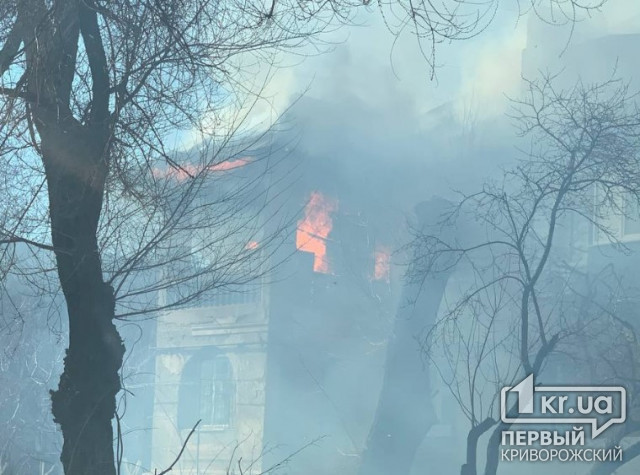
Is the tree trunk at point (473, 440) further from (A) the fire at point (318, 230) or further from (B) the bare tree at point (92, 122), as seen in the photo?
(A) the fire at point (318, 230)

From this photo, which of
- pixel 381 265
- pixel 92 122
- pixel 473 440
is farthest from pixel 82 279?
pixel 381 265

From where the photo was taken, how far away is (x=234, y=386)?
2120 centimetres

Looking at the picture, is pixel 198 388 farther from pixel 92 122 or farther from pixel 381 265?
pixel 92 122

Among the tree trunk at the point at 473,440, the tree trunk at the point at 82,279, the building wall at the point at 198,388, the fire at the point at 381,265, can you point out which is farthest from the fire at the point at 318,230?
the tree trunk at the point at 82,279

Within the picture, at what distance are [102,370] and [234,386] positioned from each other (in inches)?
670

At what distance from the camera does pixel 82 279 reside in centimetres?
459

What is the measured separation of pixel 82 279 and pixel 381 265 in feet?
55.5

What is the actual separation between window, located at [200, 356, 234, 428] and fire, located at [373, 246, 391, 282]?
15.1 ft

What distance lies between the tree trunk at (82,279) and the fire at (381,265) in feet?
54.7

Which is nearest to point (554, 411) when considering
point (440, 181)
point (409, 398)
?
point (409, 398)

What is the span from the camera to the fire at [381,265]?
21125 mm

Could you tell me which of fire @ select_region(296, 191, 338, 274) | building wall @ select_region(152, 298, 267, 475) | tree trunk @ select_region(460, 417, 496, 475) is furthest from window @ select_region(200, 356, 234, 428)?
tree trunk @ select_region(460, 417, 496, 475)

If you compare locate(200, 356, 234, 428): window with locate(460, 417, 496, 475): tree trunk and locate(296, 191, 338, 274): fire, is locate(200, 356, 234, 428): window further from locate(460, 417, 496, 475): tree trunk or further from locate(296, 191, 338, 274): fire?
locate(460, 417, 496, 475): tree trunk

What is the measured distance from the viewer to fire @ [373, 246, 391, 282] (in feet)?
69.3
